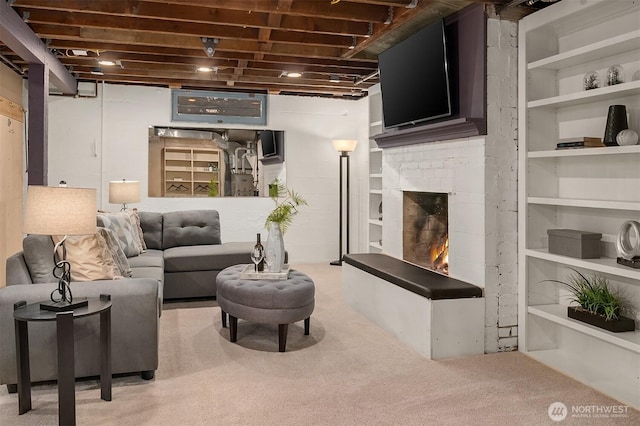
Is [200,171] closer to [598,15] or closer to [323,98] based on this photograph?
[323,98]

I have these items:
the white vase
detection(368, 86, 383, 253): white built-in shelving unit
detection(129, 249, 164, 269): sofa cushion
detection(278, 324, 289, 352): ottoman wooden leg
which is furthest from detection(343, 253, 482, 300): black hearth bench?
detection(129, 249, 164, 269): sofa cushion

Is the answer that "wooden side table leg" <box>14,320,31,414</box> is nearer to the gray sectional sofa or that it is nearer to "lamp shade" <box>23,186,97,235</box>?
the gray sectional sofa

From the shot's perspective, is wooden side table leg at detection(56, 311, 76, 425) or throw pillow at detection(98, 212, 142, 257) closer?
wooden side table leg at detection(56, 311, 76, 425)

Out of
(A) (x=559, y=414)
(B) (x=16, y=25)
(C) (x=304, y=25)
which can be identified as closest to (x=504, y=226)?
(A) (x=559, y=414)

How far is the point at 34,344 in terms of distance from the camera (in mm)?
2961

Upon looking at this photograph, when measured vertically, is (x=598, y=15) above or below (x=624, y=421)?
above

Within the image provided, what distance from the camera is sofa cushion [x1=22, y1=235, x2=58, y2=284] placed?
3.23 metres

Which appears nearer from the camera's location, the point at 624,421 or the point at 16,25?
the point at 624,421

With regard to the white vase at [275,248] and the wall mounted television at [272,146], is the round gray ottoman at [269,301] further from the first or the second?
the wall mounted television at [272,146]

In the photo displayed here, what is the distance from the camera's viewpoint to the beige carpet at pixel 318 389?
8.87ft

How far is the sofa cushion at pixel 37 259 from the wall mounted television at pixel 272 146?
4690 mm

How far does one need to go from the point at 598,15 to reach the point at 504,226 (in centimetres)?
147

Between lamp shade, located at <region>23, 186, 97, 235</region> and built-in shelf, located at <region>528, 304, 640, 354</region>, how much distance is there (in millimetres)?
2891

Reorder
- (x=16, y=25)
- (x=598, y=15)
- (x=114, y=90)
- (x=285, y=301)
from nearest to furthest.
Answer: (x=598, y=15)
(x=285, y=301)
(x=16, y=25)
(x=114, y=90)
